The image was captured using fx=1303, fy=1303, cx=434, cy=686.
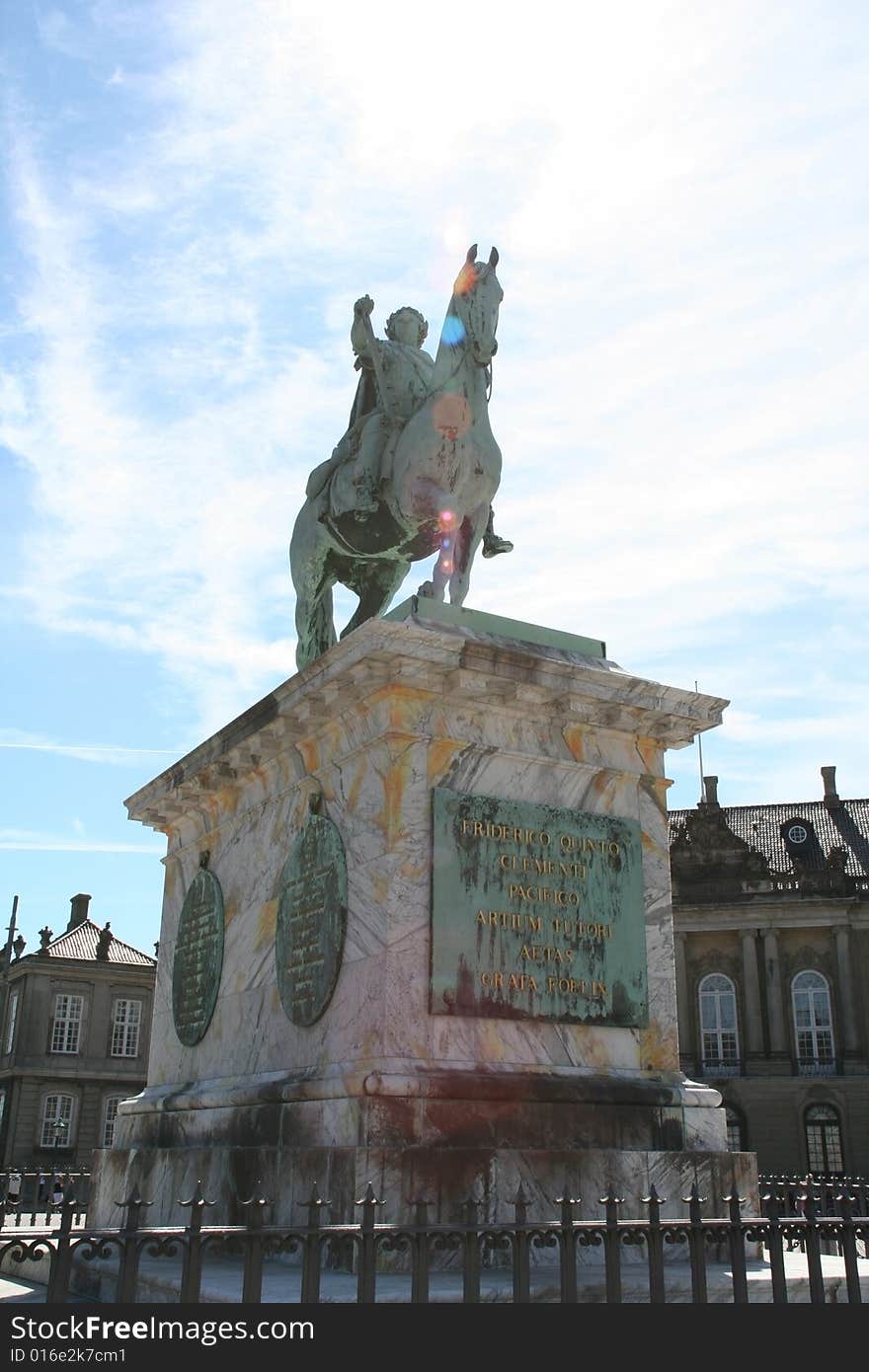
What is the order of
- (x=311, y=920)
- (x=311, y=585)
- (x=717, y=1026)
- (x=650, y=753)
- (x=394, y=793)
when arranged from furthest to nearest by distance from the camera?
(x=717, y=1026) → (x=311, y=585) → (x=650, y=753) → (x=311, y=920) → (x=394, y=793)

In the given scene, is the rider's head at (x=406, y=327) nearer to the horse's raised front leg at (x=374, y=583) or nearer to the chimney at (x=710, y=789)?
the horse's raised front leg at (x=374, y=583)

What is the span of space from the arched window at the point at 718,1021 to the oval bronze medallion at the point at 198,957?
146ft

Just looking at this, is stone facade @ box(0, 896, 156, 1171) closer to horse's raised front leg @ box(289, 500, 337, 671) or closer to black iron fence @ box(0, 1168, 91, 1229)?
black iron fence @ box(0, 1168, 91, 1229)

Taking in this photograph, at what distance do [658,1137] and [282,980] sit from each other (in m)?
2.26

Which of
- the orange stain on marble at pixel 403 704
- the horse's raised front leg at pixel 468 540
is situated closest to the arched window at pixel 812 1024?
the horse's raised front leg at pixel 468 540

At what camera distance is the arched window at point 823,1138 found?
47.9m

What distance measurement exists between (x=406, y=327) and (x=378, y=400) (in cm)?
75

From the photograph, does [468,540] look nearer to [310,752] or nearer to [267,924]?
[310,752]

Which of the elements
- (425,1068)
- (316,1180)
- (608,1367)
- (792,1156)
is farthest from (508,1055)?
(792,1156)

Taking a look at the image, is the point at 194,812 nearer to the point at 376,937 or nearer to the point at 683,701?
the point at 376,937

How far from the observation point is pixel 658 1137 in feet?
22.7

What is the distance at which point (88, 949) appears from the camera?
57469 millimetres

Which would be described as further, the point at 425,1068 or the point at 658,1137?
the point at 658,1137

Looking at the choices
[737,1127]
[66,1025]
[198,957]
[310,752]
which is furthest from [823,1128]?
[310,752]
